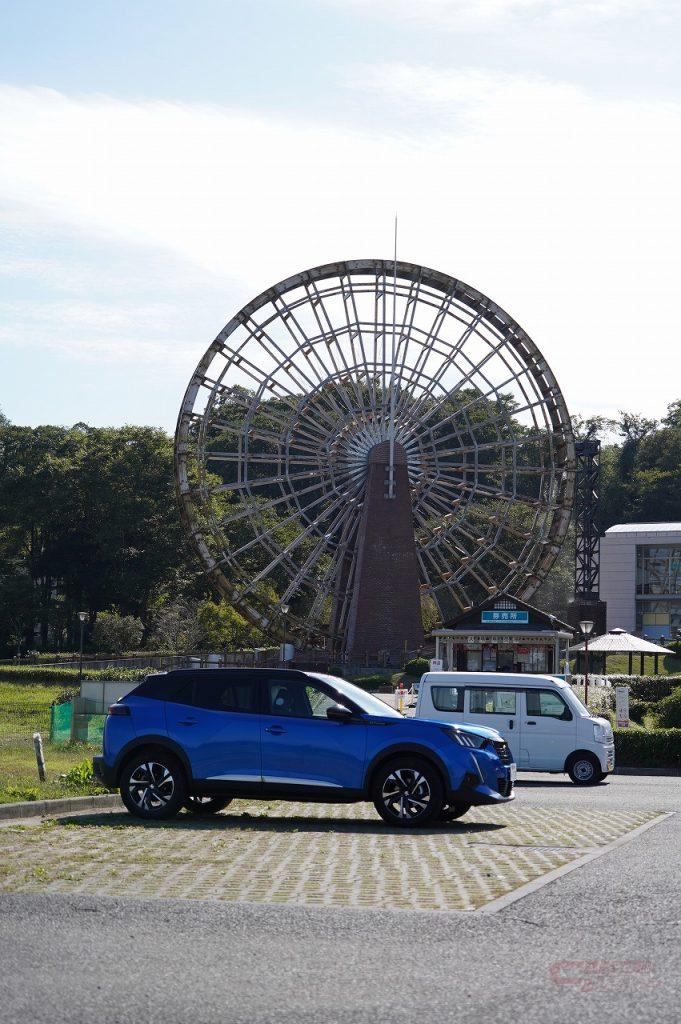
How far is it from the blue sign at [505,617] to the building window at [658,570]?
49693mm

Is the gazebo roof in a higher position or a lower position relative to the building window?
lower

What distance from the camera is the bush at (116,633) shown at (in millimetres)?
80500

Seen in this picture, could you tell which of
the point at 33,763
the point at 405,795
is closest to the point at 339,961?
the point at 405,795

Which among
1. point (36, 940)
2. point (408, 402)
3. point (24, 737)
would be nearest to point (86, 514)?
point (408, 402)

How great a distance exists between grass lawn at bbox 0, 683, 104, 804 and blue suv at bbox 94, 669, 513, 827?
1.54m

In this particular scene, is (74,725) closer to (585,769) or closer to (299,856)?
(585,769)

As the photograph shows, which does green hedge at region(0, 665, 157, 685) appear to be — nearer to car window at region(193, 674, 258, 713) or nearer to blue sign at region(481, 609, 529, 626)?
blue sign at region(481, 609, 529, 626)

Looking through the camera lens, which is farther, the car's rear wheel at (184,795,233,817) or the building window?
the building window

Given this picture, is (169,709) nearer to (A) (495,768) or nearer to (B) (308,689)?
(B) (308,689)

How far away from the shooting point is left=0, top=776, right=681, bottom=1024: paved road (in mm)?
6930

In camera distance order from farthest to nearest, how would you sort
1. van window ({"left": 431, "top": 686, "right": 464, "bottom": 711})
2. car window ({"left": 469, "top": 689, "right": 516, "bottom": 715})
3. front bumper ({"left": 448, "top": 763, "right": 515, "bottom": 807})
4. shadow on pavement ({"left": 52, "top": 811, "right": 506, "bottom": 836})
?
1. van window ({"left": 431, "top": 686, "right": 464, "bottom": 711})
2. car window ({"left": 469, "top": 689, "right": 516, "bottom": 715})
3. front bumper ({"left": 448, "top": 763, "right": 515, "bottom": 807})
4. shadow on pavement ({"left": 52, "top": 811, "right": 506, "bottom": 836})

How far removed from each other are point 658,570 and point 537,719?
73154 mm

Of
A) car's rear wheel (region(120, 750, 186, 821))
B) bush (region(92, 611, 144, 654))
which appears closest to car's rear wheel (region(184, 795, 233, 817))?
car's rear wheel (region(120, 750, 186, 821))

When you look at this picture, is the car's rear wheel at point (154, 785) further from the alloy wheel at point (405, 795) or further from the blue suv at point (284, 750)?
the alloy wheel at point (405, 795)
